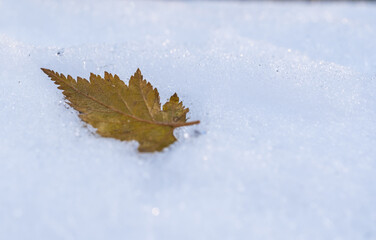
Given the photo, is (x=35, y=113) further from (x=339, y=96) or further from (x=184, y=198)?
(x=339, y=96)

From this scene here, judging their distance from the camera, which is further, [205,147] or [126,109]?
[126,109]

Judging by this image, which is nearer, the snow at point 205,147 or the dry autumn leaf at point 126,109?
the snow at point 205,147

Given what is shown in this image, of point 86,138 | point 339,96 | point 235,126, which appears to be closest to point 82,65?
point 86,138

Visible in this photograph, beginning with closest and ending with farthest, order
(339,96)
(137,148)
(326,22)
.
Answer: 1. (137,148)
2. (339,96)
3. (326,22)

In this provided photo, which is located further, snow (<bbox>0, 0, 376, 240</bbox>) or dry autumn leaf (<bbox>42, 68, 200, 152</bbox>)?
dry autumn leaf (<bbox>42, 68, 200, 152</bbox>)
